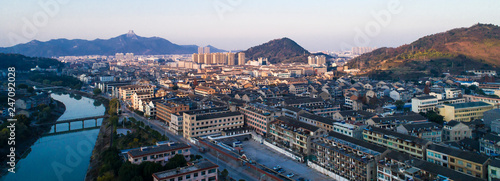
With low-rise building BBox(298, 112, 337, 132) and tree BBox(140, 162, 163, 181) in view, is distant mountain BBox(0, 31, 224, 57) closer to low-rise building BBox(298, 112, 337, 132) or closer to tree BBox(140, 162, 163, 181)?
low-rise building BBox(298, 112, 337, 132)

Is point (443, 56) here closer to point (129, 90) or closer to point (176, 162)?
point (129, 90)

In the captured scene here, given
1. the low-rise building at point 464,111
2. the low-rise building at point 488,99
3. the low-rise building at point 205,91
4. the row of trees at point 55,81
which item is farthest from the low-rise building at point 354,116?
the row of trees at point 55,81

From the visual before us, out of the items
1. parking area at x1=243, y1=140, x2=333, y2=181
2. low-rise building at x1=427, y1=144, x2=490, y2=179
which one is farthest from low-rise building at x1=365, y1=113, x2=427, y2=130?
parking area at x1=243, y1=140, x2=333, y2=181

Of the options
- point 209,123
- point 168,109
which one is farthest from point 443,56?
point 209,123

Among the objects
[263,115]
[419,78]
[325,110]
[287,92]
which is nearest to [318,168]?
[263,115]

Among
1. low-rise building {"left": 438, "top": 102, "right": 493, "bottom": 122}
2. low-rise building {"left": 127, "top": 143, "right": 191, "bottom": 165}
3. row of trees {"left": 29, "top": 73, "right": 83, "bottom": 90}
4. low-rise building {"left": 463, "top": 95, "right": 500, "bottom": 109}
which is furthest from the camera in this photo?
row of trees {"left": 29, "top": 73, "right": 83, "bottom": 90}

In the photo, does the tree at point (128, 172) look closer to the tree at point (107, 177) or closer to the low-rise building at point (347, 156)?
the tree at point (107, 177)

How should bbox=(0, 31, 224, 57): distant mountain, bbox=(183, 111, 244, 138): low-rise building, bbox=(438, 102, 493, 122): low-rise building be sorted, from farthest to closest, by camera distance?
bbox=(0, 31, 224, 57): distant mountain
bbox=(438, 102, 493, 122): low-rise building
bbox=(183, 111, 244, 138): low-rise building
